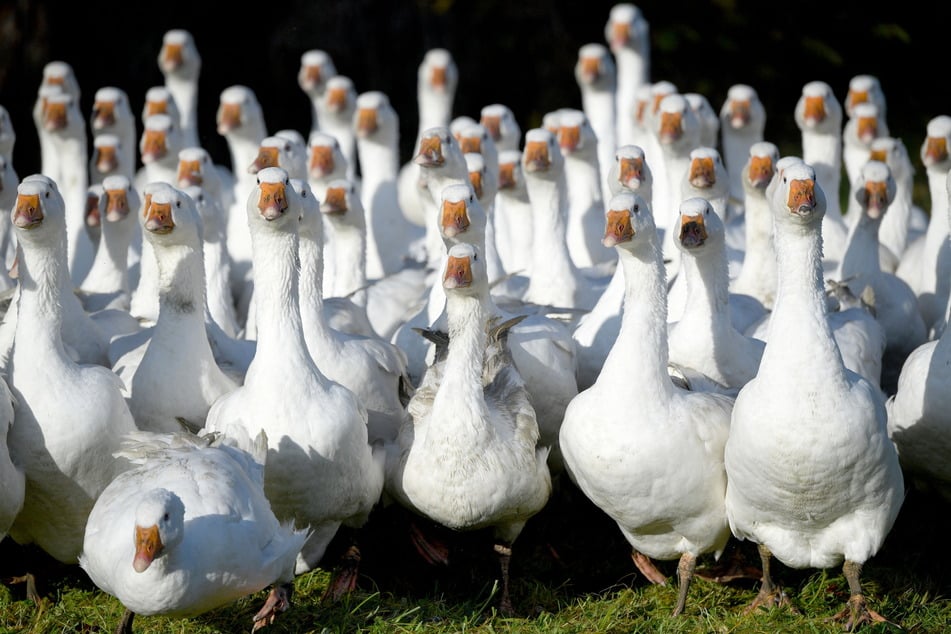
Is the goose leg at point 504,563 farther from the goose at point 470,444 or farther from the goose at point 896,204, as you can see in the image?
the goose at point 896,204

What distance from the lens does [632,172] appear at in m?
9.27

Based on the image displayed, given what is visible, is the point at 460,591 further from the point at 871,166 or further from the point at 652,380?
the point at 871,166

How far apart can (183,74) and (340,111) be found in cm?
153

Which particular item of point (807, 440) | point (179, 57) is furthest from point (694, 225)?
point (179, 57)

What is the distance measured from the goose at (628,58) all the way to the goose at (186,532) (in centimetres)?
711

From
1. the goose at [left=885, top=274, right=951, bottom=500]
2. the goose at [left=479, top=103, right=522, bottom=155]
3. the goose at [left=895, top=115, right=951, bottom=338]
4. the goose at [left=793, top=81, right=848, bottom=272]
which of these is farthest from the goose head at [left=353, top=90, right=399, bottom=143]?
the goose at [left=885, top=274, right=951, bottom=500]

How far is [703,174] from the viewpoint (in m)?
9.26

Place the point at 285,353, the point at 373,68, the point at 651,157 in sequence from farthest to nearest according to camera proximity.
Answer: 1. the point at 373,68
2. the point at 651,157
3. the point at 285,353

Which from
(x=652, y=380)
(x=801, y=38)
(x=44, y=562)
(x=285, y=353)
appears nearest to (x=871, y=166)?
(x=652, y=380)

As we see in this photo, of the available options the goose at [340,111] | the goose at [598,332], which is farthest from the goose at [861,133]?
the goose at [340,111]

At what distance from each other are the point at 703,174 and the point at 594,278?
1.42m

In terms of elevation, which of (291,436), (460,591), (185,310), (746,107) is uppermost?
(746,107)

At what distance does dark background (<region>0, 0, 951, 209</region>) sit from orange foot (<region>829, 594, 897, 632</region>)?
9.34 metres

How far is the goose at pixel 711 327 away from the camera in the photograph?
820 cm
